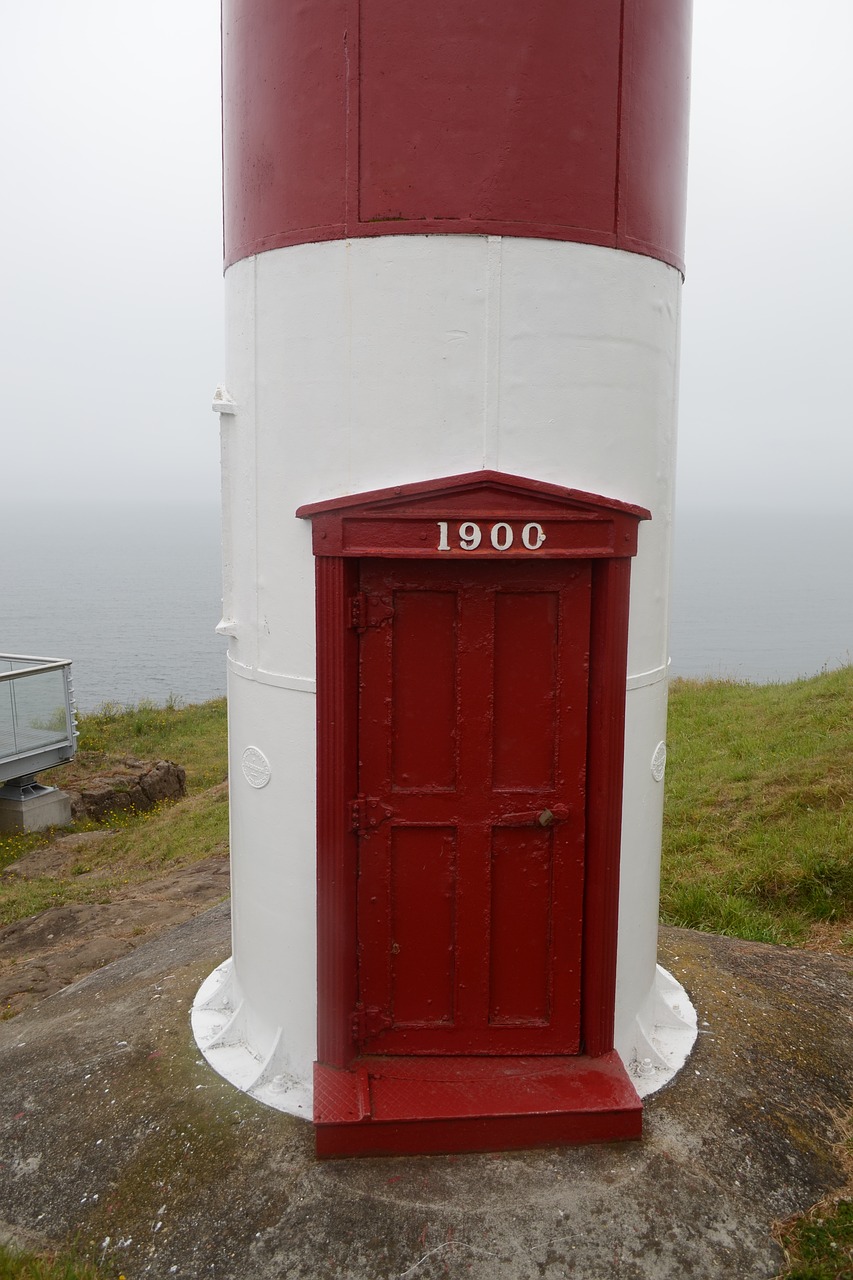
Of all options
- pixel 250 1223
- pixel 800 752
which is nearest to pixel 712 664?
pixel 800 752

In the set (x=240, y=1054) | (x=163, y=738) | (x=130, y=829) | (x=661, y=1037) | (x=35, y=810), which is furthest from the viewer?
(x=163, y=738)

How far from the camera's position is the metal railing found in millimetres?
13375

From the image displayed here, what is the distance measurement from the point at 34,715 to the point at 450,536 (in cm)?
1117

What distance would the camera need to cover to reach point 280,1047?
5.02 metres

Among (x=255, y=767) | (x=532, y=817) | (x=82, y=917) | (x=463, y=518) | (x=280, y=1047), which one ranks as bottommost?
(x=82, y=917)

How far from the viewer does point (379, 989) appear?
15.7 ft

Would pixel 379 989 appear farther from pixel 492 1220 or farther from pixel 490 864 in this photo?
pixel 492 1220

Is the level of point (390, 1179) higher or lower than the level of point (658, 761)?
lower

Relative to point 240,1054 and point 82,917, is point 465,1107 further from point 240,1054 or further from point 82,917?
point 82,917

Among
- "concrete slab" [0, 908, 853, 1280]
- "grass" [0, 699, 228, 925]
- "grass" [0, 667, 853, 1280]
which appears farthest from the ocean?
"concrete slab" [0, 908, 853, 1280]

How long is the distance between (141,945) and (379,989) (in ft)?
10.3

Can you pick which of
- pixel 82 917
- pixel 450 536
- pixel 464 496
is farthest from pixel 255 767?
pixel 82 917

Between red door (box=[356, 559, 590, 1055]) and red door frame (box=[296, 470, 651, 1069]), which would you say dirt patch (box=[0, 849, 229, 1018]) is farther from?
red door (box=[356, 559, 590, 1055])

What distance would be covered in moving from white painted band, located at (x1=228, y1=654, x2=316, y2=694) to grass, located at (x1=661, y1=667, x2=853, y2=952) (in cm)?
456
